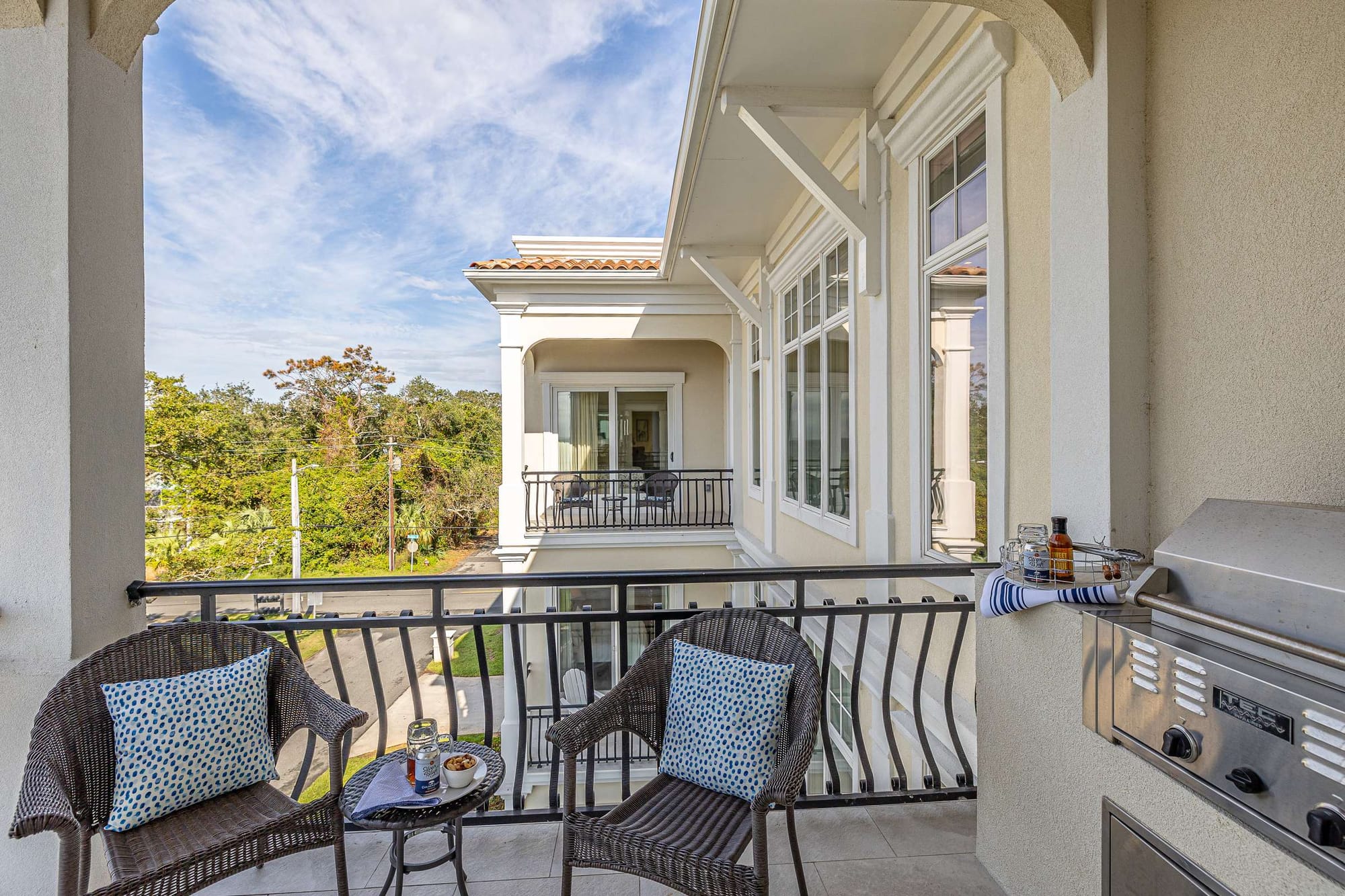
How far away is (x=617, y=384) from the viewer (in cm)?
927

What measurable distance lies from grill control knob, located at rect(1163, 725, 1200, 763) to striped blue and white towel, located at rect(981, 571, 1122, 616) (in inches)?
13.9

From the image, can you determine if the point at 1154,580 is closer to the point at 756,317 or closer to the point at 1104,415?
the point at 1104,415

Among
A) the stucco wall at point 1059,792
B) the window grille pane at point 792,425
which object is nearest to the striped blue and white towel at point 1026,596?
the stucco wall at point 1059,792

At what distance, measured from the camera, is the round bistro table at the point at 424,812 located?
1.53m

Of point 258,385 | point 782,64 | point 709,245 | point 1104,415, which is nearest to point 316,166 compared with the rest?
point 258,385

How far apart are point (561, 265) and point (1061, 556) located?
6.18 m

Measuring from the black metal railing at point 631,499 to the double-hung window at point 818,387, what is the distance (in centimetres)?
246

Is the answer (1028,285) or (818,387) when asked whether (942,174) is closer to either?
(1028,285)

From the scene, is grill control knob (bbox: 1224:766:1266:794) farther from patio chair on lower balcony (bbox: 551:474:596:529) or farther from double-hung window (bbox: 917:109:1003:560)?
patio chair on lower balcony (bbox: 551:474:596:529)

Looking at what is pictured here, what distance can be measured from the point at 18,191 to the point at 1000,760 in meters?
3.30

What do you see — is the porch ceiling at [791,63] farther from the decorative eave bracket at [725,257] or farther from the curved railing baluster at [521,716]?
the curved railing baluster at [521,716]

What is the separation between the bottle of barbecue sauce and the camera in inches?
64.2

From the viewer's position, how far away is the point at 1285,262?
1.36 meters

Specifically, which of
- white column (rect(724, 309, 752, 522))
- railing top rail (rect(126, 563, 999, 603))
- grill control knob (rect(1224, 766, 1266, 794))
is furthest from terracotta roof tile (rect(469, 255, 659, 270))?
grill control knob (rect(1224, 766, 1266, 794))
